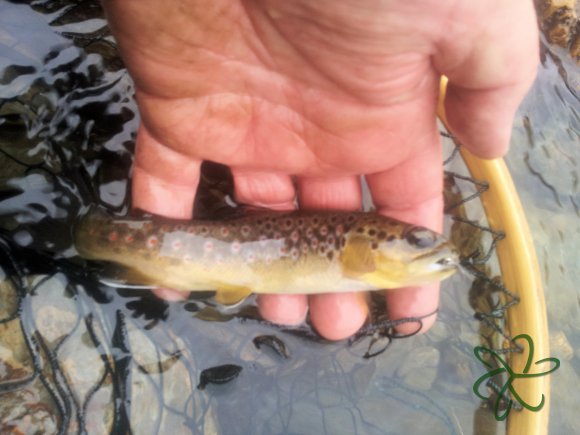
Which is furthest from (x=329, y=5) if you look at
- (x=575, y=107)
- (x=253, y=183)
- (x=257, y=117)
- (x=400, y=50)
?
(x=575, y=107)

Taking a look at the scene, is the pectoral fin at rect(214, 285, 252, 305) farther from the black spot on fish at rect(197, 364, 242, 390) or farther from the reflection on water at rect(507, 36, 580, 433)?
the reflection on water at rect(507, 36, 580, 433)

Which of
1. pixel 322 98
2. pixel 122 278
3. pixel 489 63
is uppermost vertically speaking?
pixel 489 63

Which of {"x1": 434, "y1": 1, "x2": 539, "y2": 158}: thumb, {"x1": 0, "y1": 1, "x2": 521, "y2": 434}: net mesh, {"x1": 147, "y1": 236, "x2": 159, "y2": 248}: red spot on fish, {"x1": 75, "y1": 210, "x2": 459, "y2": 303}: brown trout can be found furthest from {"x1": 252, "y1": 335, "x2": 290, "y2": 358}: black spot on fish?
{"x1": 434, "y1": 1, "x2": 539, "y2": 158}: thumb

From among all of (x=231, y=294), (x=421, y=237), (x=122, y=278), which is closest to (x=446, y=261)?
(x=421, y=237)

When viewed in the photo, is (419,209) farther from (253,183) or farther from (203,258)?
(203,258)

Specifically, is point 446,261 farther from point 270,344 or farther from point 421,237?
point 270,344

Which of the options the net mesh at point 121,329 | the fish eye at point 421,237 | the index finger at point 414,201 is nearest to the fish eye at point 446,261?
the fish eye at point 421,237

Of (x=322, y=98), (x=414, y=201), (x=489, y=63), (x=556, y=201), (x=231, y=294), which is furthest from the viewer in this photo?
(x=556, y=201)
